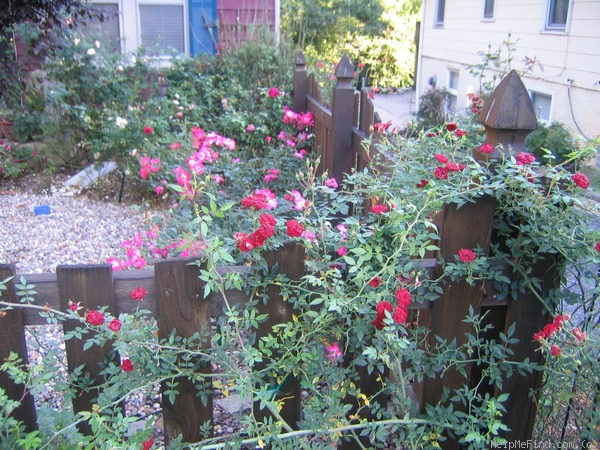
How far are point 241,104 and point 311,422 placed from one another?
5.27 m

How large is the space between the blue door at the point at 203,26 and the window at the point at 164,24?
0.65 ft

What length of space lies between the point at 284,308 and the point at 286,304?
0.04 feet

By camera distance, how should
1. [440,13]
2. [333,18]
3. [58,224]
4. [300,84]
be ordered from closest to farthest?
[58,224] < [300,84] < [440,13] < [333,18]

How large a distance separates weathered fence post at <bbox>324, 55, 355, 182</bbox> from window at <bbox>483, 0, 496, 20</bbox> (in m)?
7.61

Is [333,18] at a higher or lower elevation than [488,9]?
higher

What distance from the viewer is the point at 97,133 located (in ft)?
18.9

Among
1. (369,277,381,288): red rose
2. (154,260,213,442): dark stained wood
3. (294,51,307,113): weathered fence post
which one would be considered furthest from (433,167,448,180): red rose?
(294,51,307,113): weathered fence post

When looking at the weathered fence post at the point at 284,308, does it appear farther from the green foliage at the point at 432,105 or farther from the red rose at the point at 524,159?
the green foliage at the point at 432,105

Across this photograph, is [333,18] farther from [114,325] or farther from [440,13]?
[114,325]

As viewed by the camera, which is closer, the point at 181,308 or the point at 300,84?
the point at 181,308

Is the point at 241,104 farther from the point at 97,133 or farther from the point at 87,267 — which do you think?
the point at 87,267

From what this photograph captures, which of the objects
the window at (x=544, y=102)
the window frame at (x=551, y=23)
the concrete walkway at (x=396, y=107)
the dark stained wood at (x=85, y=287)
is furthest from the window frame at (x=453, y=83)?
→ the dark stained wood at (x=85, y=287)

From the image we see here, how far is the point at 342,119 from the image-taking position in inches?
145

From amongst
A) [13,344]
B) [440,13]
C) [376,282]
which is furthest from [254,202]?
[440,13]
